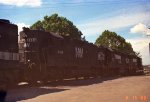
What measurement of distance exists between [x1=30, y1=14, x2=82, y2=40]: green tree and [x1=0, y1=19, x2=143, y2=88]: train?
2478 cm

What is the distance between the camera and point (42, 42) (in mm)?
23547

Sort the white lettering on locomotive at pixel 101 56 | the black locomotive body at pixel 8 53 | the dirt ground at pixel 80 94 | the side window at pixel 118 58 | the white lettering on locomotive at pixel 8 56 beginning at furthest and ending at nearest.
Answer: the side window at pixel 118 58, the white lettering on locomotive at pixel 101 56, the white lettering on locomotive at pixel 8 56, the black locomotive body at pixel 8 53, the dirt ground at pixel 80 94

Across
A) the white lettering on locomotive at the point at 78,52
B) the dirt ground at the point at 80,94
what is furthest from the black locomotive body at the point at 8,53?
the white lettering on locomotive at the point at 78,52

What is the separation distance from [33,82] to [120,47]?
69858 mm

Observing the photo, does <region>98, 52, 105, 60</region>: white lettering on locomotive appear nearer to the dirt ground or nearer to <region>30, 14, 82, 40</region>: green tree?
the dirt ground

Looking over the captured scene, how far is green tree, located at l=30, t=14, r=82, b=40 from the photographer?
202 feet

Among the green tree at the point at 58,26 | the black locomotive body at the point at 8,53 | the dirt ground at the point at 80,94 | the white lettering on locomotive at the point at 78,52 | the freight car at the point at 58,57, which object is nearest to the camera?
the dirt ground at the point at 80,94

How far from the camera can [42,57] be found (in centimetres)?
2316

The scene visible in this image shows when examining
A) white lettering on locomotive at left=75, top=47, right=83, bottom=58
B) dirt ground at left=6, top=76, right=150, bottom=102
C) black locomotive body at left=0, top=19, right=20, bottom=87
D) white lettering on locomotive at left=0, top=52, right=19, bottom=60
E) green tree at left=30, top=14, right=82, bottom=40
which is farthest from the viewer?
green tree at left=30, top=14, right=82, bottom=40

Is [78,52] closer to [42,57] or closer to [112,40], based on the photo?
[42,57]

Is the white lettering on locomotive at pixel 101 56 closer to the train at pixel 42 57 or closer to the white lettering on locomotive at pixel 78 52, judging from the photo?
the train at pixel 42 57

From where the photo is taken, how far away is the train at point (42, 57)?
725 inches

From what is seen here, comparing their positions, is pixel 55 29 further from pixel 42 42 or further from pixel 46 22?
pixel 42 42

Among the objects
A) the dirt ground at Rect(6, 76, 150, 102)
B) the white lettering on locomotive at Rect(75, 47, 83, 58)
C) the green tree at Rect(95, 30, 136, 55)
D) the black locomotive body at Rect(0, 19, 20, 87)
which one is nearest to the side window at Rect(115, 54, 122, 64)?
the white lettering on locomotive at Rect(75, 47, 83, 58)
